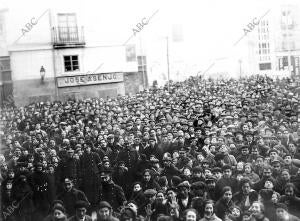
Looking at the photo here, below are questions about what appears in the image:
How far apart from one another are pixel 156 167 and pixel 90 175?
1.21 m

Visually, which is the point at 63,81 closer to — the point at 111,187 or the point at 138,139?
the point at 138,139

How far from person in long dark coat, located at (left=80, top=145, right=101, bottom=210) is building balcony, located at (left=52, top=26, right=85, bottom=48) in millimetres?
7526

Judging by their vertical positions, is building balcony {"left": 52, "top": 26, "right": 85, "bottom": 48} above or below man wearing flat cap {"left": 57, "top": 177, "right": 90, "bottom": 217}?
above

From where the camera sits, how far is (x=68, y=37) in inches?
584

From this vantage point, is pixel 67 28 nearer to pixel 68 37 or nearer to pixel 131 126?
pixel 68 37

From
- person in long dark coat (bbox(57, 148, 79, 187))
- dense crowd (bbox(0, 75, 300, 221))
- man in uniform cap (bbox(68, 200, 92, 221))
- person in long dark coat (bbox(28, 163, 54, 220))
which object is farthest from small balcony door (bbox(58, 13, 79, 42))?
man in uniform cap (bbox(68, 200, 92, 221))

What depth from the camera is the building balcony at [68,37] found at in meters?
14.3

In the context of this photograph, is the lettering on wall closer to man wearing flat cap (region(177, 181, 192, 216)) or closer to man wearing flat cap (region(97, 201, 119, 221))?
Result: man wearing flat cap (region(177, 181, 192, 216))

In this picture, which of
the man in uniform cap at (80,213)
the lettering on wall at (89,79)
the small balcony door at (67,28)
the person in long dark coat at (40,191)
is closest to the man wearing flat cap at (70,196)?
the person in long dark coat at (40,191)

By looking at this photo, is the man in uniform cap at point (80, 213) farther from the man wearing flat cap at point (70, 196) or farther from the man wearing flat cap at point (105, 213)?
the man wearing flat cap at point (70, 196)

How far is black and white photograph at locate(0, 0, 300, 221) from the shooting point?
18.0 feet

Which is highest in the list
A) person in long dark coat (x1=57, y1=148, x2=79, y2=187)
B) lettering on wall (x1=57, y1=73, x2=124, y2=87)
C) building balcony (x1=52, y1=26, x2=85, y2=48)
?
building balcony (x1=52, y1=26, x2=85, y2=48)

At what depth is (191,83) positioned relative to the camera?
64.5ft

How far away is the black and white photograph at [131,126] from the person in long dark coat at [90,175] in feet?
0.07
